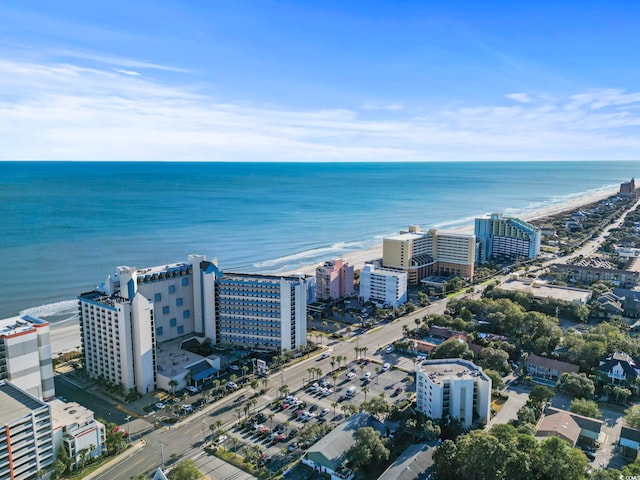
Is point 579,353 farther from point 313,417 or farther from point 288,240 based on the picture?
point 288,240

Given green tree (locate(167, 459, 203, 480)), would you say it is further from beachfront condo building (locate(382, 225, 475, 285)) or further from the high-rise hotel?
beachfront condo building (locate(382, 225, 475, 285))

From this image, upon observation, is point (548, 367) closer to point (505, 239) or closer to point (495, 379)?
point (495, 379)

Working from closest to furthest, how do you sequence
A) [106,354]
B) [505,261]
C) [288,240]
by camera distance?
[106,354], [505,261], [288,240]

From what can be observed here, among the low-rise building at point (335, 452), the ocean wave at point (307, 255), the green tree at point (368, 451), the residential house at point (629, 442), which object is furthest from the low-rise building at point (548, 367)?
the ocean wave at point (307, 255)

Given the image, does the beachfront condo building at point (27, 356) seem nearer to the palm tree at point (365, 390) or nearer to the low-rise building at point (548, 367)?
the palm tree at point (365, 390)

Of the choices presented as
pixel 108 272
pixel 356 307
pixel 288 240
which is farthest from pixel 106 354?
pixel 288 240

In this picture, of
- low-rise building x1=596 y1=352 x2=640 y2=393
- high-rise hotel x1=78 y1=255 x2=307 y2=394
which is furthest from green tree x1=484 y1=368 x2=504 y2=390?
high-rise hotel x1=78 y1=255 x2=307 y2=394

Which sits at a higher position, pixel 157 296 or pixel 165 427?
pixel 157 296
